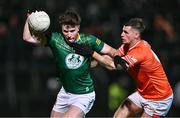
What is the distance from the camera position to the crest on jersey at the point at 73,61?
1110 cm

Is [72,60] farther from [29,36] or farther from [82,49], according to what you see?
[29,36]

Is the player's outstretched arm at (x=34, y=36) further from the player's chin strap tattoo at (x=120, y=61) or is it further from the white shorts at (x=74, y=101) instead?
the player's chin strap tattoo at (x=120, y=61)

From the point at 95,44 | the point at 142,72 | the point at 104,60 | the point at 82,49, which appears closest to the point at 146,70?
the point at 142,72

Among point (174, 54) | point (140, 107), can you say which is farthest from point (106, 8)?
point (140, 107)

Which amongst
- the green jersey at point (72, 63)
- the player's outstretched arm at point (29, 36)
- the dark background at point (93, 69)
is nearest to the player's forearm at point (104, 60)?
the green jersey at point (72, 63)

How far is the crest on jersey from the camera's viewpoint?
1110 centimetres

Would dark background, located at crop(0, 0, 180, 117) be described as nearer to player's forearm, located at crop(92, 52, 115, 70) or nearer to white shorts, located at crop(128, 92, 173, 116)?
white shorts, located at crop(128, 92, 173, 116)

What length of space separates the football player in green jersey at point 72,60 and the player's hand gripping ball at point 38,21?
21cm

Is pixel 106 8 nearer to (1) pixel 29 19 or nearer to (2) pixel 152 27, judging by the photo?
(2) pixel 152 27

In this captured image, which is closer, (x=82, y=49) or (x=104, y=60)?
(x=82, y=49)

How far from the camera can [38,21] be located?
10828mm

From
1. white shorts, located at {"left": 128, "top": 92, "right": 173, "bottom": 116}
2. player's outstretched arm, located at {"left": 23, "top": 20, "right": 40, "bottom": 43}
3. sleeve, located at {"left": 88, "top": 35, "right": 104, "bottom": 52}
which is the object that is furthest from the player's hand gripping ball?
white shorts, located at {"left": 128, "top": 92, "right": 173, "bottom": 116}

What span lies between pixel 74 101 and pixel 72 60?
62cm

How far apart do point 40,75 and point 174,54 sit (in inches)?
122
